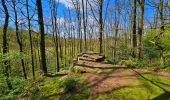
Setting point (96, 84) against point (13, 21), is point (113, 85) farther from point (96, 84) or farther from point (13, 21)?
point (13, 21)

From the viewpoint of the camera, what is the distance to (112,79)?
11.4 metres

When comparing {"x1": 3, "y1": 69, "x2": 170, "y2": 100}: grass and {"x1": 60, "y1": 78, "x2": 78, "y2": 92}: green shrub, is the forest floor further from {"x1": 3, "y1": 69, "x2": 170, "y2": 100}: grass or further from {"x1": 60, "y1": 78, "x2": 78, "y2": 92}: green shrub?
{"x1": 60, "y1": 78, "x2": 78, "y2": 92}: green shrub

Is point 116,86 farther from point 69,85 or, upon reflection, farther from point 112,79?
point 69,85

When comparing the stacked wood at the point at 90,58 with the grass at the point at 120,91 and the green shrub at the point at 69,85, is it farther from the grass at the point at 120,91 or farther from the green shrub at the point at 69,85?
the green shrub at the point at 69,85

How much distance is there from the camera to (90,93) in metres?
10.5

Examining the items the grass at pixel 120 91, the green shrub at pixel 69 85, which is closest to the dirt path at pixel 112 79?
the grass at pixel 120 91

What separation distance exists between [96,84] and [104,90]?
0.62 meters

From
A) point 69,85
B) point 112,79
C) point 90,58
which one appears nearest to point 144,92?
point 112,79

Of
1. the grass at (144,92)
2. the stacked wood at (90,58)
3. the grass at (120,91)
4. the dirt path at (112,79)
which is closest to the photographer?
the grass at (144,92)

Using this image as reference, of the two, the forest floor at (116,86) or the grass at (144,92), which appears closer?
the grass at (144,92)

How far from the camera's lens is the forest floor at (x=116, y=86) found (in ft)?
33.1

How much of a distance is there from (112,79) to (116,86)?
67 centimetres

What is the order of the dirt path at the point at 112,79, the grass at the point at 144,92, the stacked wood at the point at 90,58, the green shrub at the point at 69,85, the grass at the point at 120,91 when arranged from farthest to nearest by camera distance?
1. the stacked wood at the point at 90,58
2. the green shrub at the point at 69,85
3. the dirt path at the point at 112,79
4. the grass at the point at 120,91
5. the grass at the point at 144,92

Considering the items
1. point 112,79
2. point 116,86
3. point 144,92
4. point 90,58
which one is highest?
point 90,58
